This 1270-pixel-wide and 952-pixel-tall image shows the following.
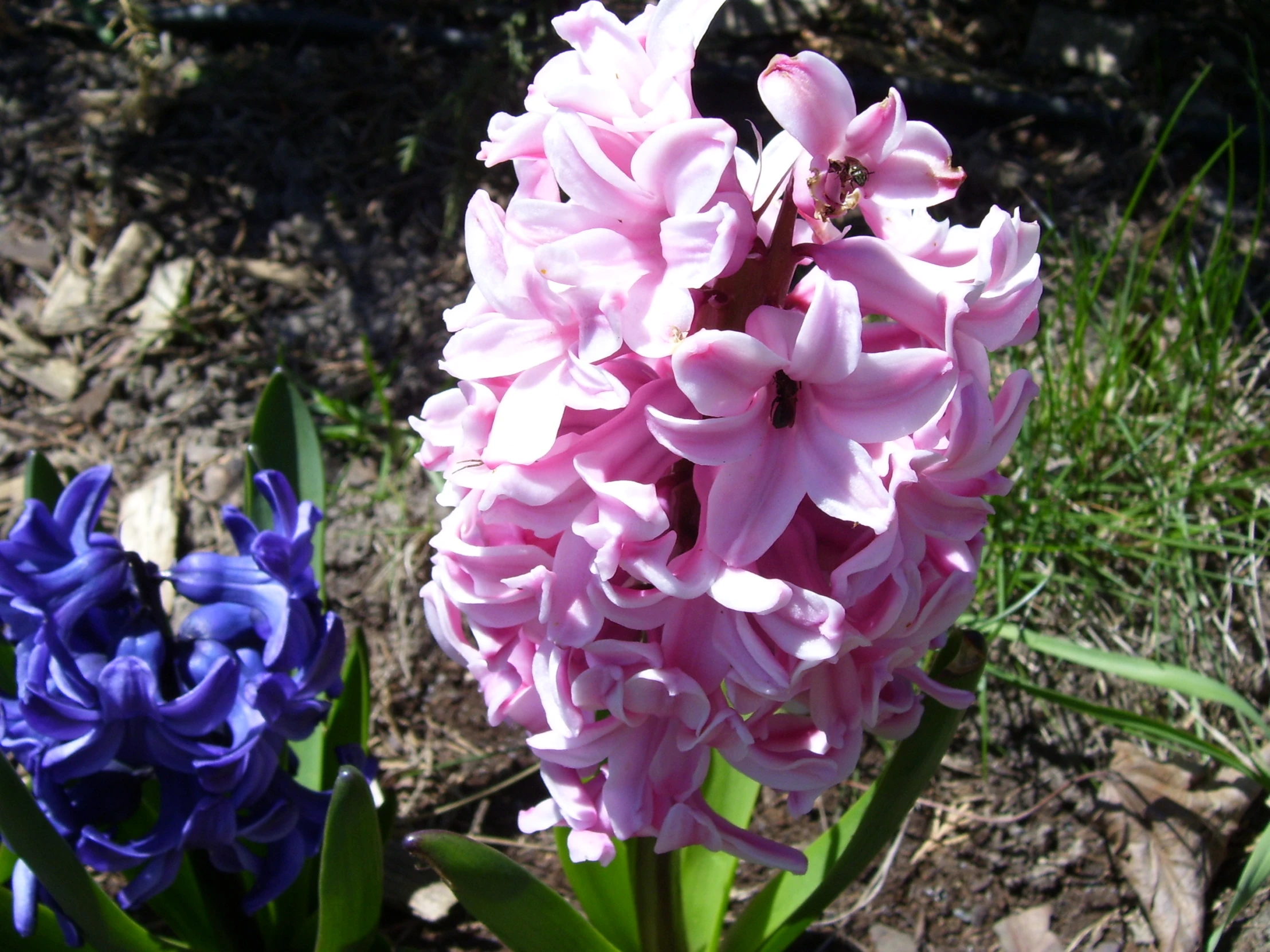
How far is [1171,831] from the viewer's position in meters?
1.82

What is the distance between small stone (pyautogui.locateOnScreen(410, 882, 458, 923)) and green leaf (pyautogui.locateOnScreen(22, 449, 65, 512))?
951 mm

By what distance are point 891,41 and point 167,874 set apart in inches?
124

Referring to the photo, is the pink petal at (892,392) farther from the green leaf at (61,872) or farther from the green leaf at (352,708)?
the green leaf at (352,708)

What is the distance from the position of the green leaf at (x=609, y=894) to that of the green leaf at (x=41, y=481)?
1012 millimetres

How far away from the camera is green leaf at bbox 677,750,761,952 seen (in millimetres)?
1555

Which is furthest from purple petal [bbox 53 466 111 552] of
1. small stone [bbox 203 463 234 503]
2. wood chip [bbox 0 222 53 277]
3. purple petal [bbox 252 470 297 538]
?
wood chip [bbox 0 222 53 277]

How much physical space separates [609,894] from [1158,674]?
3.04 ft

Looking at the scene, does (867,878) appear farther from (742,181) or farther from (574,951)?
(742,181)

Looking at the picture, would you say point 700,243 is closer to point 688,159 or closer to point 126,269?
point 688,159

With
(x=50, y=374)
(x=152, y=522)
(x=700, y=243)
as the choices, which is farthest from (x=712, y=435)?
(x=50, y=374)

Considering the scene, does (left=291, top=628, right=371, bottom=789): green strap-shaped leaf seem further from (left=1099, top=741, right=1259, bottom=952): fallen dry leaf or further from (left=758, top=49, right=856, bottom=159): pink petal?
(left=1099, top=741, right=1259, bottom=952): fallen dry leaf

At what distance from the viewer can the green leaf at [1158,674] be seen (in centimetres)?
152

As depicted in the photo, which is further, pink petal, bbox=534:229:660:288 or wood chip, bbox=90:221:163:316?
wood chip, bbox=90:221:163:316

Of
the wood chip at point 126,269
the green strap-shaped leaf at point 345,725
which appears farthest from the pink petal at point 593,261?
the wood chip at point 126,269
